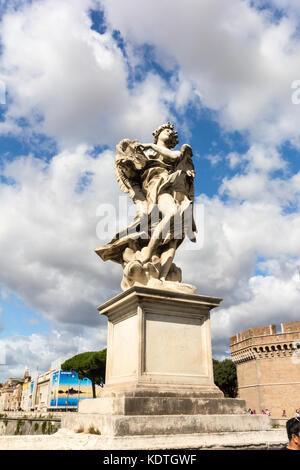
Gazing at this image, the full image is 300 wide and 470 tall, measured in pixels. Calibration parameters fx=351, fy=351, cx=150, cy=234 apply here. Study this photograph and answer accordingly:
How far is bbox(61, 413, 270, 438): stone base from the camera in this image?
363 cm

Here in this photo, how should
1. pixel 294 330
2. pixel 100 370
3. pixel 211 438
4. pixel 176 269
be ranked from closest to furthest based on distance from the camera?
pixel 211 438
pixel 176 269
pixel 294 330
pixel 100 370

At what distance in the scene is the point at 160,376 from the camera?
453 centimetres

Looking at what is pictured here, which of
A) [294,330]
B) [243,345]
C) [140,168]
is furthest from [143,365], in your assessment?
[243,345]

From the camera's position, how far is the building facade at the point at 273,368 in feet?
133

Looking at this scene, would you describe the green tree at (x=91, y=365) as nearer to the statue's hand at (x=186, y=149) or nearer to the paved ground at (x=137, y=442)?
the statue's hand at (x=186, y=149)

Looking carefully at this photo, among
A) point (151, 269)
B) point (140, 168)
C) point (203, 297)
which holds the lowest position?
point (203, 297)

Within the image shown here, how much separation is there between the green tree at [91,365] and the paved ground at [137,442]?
42.8 m

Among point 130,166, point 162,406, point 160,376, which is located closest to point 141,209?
point 130,166

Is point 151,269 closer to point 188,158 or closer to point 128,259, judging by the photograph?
point 128,259

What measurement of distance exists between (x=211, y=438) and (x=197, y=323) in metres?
1.59

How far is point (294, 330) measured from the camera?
4166 cm

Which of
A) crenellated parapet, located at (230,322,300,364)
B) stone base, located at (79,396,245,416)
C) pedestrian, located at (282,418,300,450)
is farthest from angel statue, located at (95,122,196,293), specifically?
crenellated parapet, located at (230,322,300,364)

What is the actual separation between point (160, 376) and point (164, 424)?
73cm

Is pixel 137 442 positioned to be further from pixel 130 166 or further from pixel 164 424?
pixel 130 166
